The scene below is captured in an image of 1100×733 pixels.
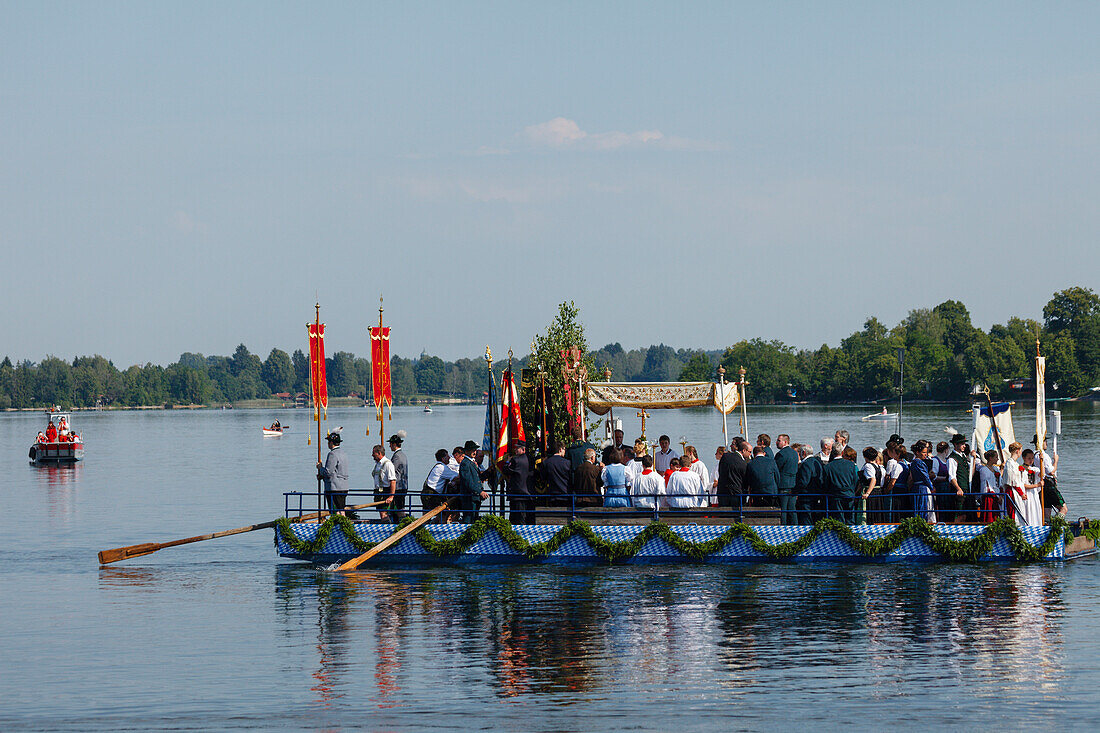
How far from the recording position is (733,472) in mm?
21531

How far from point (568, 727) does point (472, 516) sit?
33.7ft

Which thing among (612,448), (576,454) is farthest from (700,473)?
(576,454)

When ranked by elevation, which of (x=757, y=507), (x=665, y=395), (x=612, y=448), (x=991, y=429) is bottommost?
(x=757, y=507)

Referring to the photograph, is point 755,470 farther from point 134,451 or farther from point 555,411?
point 134,451

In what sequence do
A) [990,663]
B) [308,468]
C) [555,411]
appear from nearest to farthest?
1. [990,663]
2. [555,411]
3. [308,468]

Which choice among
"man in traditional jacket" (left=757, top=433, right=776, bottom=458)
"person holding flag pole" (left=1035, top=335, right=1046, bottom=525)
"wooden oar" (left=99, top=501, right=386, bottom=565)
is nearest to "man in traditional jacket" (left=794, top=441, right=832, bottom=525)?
"man in traditional jacket" (left=757, top=433, right=776, bottom=458)

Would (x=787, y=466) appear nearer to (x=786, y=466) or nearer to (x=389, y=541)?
(x=786, y=466)

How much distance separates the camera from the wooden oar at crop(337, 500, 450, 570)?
22.0 metres

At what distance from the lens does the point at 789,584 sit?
2084 centimetres

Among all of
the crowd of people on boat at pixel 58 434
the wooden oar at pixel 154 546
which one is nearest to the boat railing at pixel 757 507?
the wooden oar at pixel 154 546

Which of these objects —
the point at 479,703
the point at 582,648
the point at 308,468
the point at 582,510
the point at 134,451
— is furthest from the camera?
the point at 134,451

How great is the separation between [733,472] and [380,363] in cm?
812

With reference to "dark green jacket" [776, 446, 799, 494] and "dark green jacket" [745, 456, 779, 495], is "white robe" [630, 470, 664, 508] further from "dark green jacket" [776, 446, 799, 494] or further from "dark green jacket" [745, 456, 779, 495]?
"dark green jacket" [776, 446, 799, 494]

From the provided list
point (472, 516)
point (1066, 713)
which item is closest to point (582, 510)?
point (472, 516)
